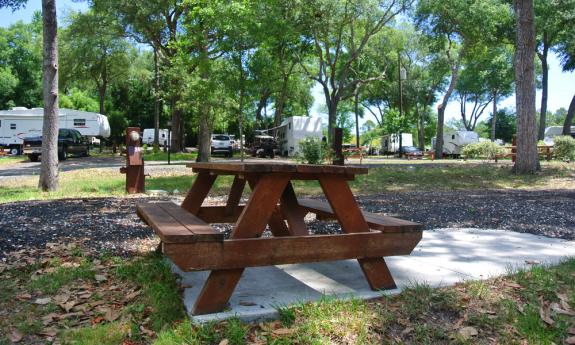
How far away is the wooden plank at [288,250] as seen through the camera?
2.81 meters

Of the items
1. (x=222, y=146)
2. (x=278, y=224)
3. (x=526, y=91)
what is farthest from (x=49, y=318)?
(x=222, y=146)

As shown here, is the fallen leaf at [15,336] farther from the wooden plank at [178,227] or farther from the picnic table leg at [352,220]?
the picnic table leg at [352,220]

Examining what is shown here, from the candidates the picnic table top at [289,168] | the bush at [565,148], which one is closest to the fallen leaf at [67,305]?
the picnic table top at [289,168]

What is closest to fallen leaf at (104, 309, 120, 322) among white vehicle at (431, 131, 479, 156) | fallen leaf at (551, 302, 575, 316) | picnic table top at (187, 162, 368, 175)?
picnic table top at (187, 162, 368, 175)

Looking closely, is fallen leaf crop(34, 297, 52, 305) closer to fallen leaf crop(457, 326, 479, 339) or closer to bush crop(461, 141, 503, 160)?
fallen leaf crop(457, 326, 479, 339)

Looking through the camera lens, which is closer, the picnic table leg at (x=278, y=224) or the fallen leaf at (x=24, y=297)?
the fallen leaf at (x=24, y=297)

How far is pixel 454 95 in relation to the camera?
206ft

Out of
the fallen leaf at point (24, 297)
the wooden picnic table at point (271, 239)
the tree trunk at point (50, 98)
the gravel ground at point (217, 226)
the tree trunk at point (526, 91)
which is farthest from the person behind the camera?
the tree trunk at point (526, 91)

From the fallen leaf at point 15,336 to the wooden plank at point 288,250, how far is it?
975mm

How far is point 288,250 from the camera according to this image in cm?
312

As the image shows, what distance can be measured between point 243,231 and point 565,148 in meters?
22.1

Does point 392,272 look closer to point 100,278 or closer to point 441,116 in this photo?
point 100,278

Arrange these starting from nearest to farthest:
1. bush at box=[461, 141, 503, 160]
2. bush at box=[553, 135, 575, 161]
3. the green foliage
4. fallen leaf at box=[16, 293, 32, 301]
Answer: fallen leaf at box=[16, 293, 32, 301]
bush at box=[553, 135, 575, 161]
bush at box=[461, 141, 503, 160]
the green foliage

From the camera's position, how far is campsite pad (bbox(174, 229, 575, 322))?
126 inches
